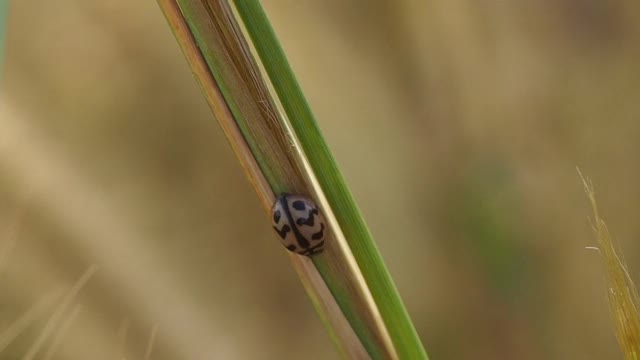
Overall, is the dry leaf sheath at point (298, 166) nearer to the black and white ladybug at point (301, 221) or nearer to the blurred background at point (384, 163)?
the black and white ladybug at point (301, 221)

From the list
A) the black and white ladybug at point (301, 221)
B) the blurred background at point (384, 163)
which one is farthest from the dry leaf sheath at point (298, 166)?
the blurred background at point (384, 163)

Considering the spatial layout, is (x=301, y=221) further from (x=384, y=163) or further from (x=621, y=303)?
(x=384, y=163)

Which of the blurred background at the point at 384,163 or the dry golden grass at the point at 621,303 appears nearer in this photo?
the dry golden grass at the point at 621,303

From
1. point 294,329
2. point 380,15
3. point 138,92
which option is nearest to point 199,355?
point 294,329

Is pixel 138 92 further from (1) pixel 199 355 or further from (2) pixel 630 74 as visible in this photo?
(2) pixel 630 74

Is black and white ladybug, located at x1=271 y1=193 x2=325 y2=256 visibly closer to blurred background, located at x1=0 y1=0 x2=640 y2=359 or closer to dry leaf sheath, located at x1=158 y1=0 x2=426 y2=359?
dry leaf sheath, located at x1=158 y1=0 x2=426 y2=359

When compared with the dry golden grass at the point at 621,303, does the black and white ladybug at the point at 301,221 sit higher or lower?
higher
